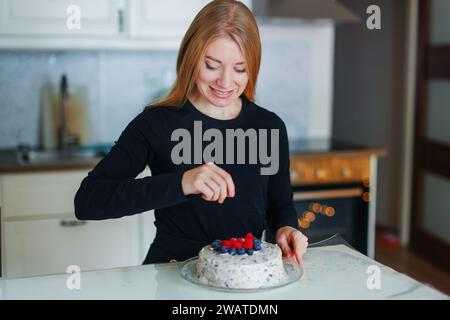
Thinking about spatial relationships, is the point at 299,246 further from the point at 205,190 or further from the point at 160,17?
the point at 160,17

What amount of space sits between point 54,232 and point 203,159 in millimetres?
1302

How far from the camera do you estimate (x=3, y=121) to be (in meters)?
2.86

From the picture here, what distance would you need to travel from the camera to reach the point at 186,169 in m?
1.34

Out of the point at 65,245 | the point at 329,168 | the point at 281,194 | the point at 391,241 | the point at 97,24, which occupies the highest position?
the point at 97,24

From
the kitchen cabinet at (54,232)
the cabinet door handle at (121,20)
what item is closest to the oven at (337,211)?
the kitchen cabinet at (54,232)

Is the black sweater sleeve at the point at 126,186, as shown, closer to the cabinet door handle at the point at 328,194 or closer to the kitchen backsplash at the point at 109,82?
the cabinet door handle at the point at 328,194

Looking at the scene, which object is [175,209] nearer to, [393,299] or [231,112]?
[231,112]

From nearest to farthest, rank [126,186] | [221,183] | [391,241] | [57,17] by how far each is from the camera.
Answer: [221,183] → [126,186] → [57,17] → [391,241]

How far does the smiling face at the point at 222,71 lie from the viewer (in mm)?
1271

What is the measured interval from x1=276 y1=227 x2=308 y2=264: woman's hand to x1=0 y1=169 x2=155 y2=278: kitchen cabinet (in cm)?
116

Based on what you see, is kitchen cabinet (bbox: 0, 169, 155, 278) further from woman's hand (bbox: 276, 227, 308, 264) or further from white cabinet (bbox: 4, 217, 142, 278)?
woman's hand (bbox: 276, 227, 308, 264)

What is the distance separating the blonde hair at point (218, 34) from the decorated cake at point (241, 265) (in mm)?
353

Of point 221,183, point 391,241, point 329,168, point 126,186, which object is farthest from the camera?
point 391,241

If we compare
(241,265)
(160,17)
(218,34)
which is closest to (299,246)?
(241,265)
